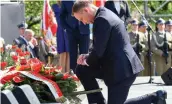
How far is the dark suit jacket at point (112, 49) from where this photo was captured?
6758mm

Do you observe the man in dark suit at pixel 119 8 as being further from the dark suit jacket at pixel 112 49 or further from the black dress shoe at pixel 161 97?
the dark suit jacket at pixel 112 49

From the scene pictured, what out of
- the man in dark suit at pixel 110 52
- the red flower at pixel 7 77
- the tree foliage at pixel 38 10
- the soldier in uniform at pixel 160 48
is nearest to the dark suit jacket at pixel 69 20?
the soldier in uniform at pixel 160 48

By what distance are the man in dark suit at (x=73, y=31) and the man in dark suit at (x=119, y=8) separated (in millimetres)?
971

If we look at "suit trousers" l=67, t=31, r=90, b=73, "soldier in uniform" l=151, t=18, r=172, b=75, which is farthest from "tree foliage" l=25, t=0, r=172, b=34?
"suit trousers" l=67, t=31, r=90, b=73

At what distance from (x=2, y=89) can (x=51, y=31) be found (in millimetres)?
9445

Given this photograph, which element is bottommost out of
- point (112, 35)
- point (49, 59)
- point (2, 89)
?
point (49, 59)

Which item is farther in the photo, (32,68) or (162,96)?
(162,96)

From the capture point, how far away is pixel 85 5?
6.78 m

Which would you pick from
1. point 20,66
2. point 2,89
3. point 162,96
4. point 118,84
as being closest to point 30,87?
point 2,89

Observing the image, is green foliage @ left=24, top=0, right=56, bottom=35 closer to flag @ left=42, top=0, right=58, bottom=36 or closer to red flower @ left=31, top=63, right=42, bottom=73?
flag @ left=42, top=0, right=58, bottom=36

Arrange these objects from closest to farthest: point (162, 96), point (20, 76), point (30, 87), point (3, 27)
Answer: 1. point (30, 87)
2. point (20, 76)
3. point (162, 96)
4. point (3, 27)

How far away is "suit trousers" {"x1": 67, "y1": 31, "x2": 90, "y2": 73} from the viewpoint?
11.4 m

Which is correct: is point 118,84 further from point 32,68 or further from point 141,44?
point 141,44

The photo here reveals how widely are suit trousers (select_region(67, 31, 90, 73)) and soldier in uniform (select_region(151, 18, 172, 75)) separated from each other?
288 centimetres
